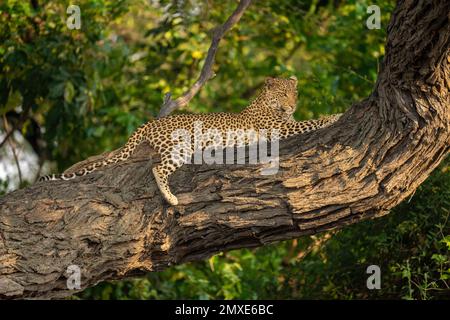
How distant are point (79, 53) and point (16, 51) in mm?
976

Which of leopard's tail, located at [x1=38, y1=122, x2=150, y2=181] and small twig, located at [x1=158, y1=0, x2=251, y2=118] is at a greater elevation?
small twig, located at [x1=158, y1=0, x2=251, y2=118]

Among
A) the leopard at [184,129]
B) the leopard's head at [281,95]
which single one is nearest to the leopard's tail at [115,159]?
the leopard at [184,129]

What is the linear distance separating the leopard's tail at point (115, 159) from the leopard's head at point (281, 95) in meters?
1.70

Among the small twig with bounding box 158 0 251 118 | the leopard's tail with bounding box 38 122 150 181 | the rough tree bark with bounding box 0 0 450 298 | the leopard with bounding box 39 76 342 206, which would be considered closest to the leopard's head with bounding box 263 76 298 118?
Result: the leopard with bounding box 39 76 342 206

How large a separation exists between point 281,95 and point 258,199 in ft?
7.76

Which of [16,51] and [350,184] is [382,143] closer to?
[350,184]

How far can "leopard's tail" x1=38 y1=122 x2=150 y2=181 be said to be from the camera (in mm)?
8320

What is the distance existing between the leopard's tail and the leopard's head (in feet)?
5.57

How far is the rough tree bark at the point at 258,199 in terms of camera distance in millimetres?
7590

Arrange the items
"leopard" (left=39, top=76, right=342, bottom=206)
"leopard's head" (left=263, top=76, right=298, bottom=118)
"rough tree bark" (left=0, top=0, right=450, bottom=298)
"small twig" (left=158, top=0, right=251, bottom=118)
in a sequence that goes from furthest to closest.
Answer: "leopard's head" (left=263, top=76, right=298, bottom=118)
"small twig" (left=158, top=0, right=251, bottom=118)
"leopard" (left=39, top=76, right=342, bottom=206)
"rough tree bark" (left=0, top=0, right=450, bottom=298)

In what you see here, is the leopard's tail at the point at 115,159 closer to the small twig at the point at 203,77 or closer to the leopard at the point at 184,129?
the leopard at the point at 184,129

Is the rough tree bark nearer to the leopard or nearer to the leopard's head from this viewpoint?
the leopard

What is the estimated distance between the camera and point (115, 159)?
8531 millimetres

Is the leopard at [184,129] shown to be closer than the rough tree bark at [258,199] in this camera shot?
No
